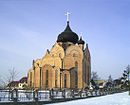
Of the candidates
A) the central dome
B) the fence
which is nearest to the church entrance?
the central dome

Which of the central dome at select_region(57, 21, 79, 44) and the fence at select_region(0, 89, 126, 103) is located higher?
the central dome at select_region(57, 21, 79, 44)

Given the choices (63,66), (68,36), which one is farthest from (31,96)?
(68,36)

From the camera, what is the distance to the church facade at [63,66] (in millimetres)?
72312

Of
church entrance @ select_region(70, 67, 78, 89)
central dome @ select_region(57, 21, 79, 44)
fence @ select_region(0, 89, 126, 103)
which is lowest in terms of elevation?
fence @ select_region(0, 89, 126, 103)

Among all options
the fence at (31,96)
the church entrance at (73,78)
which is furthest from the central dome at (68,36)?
the fence at (31,96)

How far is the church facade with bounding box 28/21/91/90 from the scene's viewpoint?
7231 centimetres

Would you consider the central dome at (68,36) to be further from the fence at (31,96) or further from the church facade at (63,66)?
the fence at (31,96)

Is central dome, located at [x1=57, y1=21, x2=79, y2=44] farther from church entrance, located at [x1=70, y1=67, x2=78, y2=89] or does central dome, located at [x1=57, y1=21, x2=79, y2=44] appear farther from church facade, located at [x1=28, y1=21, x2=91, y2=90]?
church entrance, located at [x1=70, y1=67, x2=78, y2=89]

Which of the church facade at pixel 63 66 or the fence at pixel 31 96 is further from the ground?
the church facade at pixel 63 66

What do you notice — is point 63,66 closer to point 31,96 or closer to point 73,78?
point 73,78

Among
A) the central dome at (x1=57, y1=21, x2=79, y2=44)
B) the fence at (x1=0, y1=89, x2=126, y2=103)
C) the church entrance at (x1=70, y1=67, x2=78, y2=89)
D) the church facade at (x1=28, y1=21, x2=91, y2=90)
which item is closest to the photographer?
the fence at (x1=0, y1=89, x2=126, y2=103)

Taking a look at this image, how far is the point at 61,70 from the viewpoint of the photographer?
72.8m

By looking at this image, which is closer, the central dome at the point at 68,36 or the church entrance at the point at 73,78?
the church entrance at the point at 73,78

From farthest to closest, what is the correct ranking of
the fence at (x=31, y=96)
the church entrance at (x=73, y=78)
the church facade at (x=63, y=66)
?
the church entrance at (x=73, y=78) → the church facade at (x=63, y=66) → the fence at (x=31, y=96)
